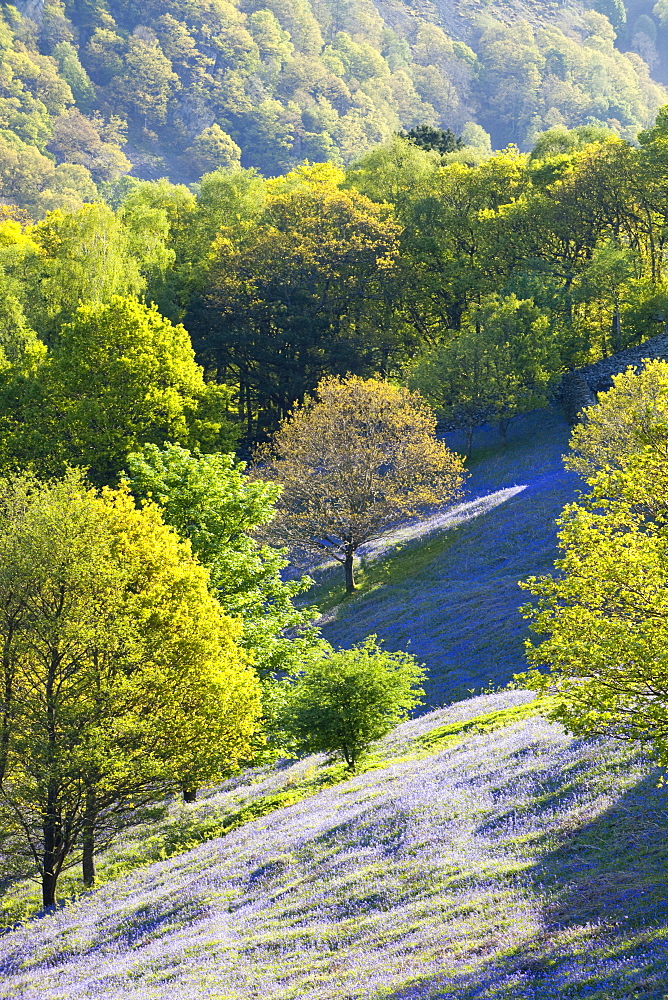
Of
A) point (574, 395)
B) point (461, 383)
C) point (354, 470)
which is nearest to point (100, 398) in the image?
point (354, 470)

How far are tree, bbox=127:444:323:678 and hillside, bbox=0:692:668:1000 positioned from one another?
1363cm

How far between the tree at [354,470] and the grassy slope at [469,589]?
2554mm

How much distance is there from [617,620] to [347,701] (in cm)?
1185

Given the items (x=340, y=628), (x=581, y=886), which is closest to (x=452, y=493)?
(x=340, y=628)

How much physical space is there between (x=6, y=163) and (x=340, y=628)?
610ft

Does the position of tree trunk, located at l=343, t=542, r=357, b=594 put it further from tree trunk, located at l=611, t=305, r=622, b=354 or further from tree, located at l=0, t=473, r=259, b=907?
tree trunk, located at l=611, t=305, r=622, b=354

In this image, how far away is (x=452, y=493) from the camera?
174ft

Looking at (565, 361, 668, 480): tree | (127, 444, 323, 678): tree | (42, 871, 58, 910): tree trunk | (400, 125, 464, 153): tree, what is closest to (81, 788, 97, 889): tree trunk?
(42, 871, 58, 910): tree trunk

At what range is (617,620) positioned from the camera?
46.8 feet

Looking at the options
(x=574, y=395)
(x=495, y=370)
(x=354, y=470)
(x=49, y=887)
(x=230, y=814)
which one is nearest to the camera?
(x=49, y=887)

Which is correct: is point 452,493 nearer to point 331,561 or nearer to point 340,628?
point 331,561

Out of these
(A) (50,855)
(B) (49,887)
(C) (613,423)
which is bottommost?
(B) (49,887)

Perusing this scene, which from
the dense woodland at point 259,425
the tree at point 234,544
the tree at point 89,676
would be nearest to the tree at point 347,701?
the dense woodland at point 259,425

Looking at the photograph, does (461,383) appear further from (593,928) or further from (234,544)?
(593,928)
